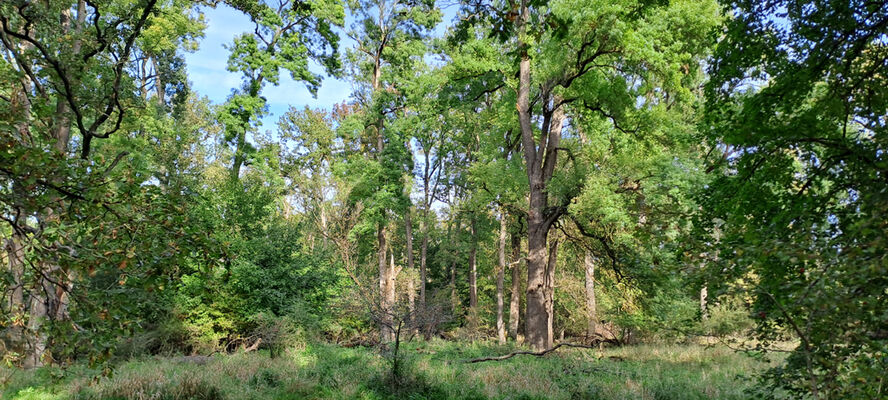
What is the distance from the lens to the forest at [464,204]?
362 centimetres

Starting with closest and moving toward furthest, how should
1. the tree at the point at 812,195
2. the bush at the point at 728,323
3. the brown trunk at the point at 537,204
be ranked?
the tree at the point at 812,195
the brown trunk at the point at 537,204
the bush at the point at 728,323

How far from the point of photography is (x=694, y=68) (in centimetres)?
1370

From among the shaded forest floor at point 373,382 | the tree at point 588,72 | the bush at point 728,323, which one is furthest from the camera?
the bush at point 728,323

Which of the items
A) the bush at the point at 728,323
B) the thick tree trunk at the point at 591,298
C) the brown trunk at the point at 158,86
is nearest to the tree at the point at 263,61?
the brown trunk at the point at 158,86

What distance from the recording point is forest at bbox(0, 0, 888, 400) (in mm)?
3623

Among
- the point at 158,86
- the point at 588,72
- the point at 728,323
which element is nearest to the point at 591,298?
the point at 728,323

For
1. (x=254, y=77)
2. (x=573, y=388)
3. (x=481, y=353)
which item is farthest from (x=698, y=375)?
(x=254, y=77)

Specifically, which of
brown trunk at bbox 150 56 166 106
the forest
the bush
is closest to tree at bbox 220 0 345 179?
the forest

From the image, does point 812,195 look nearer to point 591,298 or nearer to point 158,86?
point 591,298

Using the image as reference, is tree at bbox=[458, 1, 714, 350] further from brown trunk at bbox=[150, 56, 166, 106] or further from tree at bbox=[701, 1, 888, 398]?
brown trunk at bbox=[150, 56, 166, 106]

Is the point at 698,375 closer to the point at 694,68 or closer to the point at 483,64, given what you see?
the point at 694,68

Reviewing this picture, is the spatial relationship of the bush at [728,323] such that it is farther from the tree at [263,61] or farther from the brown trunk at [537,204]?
→ the tree at [263,61]

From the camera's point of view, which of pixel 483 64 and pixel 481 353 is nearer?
pixel 481 353

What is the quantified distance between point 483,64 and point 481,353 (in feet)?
31.3
